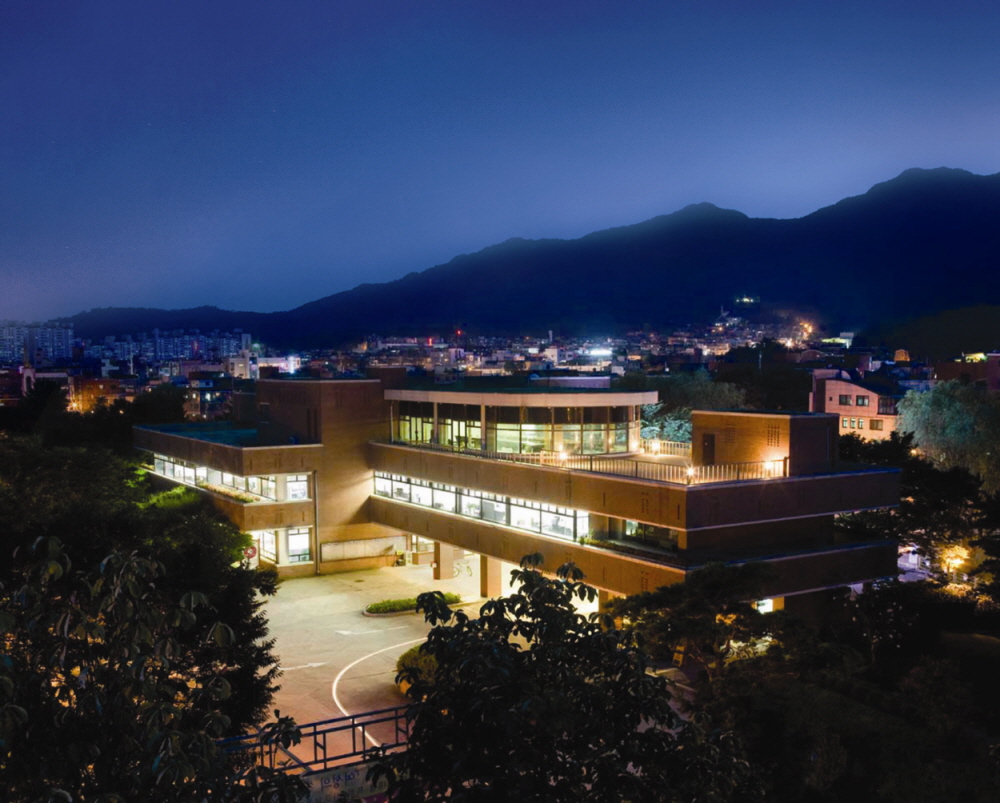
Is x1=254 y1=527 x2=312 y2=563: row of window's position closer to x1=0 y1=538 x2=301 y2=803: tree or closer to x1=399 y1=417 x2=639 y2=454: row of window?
x1=399 y1=417 x2=639 y2=454: row of window

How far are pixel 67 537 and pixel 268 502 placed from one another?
1601cm

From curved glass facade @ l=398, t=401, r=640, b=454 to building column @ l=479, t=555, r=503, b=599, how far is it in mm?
4391

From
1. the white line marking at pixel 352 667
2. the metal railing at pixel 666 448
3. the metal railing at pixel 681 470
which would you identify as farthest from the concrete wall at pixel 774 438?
the white line marking at pixel 352 667

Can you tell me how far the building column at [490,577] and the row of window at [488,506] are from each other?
191cm

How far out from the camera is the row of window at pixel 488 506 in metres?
28.4

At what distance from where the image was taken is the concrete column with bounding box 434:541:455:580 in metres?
36.2

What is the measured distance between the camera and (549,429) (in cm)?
3189

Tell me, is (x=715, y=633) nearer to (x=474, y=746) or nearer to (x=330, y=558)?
(x=474, y=746)

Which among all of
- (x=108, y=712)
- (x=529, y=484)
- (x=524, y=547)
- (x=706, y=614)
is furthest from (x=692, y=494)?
(x=108, y=712)

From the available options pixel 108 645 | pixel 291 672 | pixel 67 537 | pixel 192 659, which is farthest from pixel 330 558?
pixel 108 645

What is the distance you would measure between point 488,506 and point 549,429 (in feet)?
12.3

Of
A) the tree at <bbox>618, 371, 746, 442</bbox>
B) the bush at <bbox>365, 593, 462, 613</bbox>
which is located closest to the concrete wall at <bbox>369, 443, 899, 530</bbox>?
the bush at <bbox>365, 593, 462, 613</bbox>

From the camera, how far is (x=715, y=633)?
18.2 metres

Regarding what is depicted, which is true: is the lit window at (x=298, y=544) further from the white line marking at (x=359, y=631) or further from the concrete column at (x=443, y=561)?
the white line marking at (x=359, y=631)
